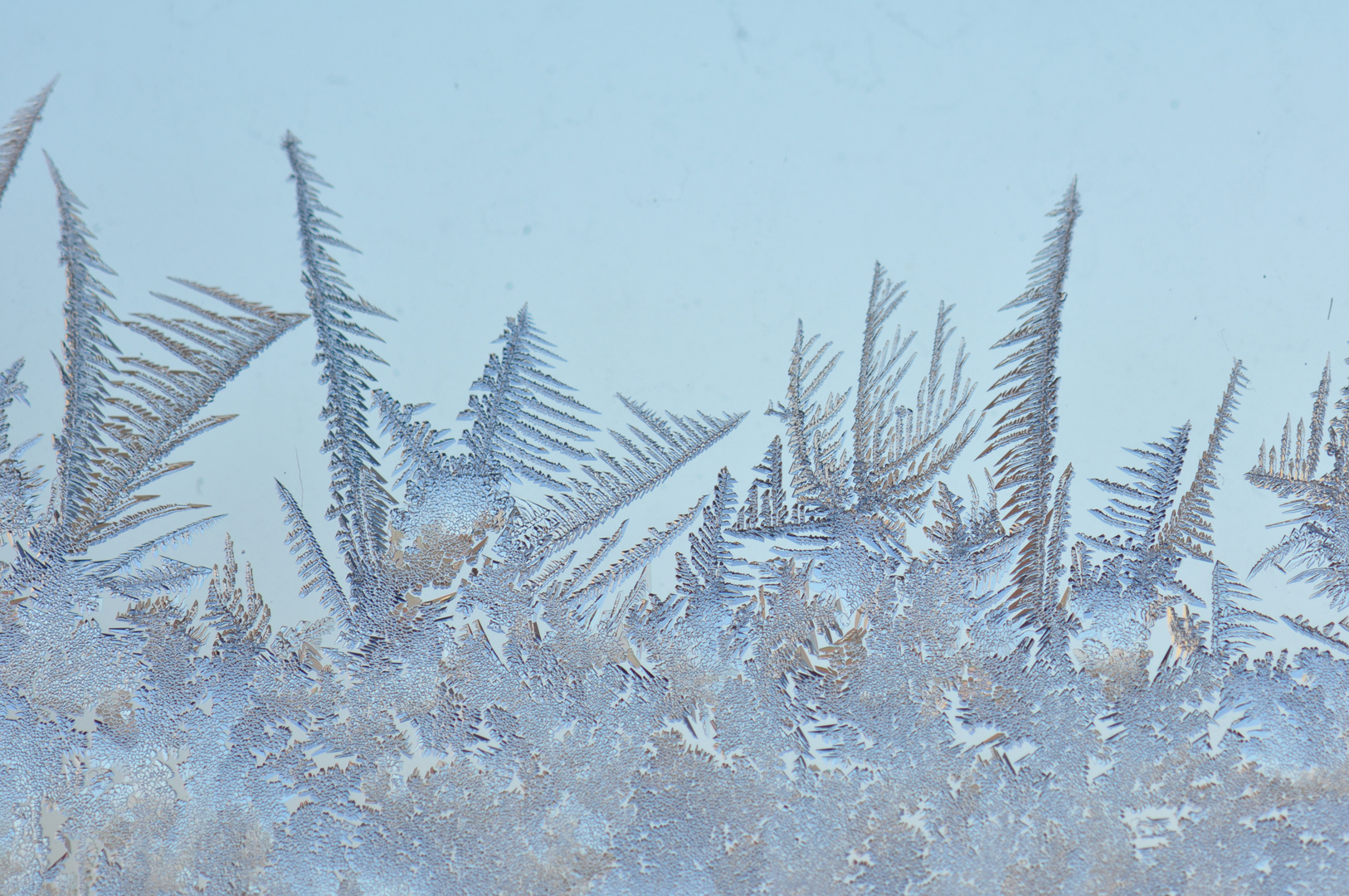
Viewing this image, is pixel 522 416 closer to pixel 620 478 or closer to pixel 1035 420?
pixel 620 478

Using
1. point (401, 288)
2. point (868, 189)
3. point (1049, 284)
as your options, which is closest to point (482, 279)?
point (401, 288)

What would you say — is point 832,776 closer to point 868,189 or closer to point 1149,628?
point 1149,628

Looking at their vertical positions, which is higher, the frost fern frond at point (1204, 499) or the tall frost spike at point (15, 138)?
the tall frost spike at point (15, 138)

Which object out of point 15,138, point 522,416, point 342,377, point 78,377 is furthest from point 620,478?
point 15,138

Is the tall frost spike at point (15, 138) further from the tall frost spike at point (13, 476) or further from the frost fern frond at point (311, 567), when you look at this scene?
the frost fern frond at point (311, 567)

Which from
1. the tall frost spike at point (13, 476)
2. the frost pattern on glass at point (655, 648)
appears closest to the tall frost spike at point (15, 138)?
the frost pattern on glass at point (655, 648)

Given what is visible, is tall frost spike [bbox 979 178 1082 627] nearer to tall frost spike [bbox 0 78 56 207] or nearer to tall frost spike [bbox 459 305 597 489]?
tall frost spike [bbox 459 305 597 489]

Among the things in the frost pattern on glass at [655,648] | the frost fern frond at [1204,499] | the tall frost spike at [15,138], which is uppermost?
the tall frost spike at [15,138]
